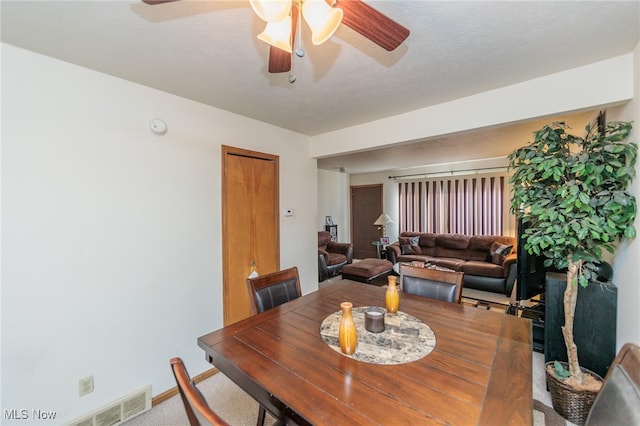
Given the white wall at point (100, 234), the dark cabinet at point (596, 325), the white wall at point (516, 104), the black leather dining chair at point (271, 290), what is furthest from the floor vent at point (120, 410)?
the dark cabinet at point (596, 325)

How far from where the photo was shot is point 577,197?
1.65 metres

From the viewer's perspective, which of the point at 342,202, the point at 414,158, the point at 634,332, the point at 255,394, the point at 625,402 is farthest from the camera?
the point at 342,202

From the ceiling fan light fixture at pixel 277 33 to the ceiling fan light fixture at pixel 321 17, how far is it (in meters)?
0.10

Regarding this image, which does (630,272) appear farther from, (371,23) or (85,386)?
(85,386)

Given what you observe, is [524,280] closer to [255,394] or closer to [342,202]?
[255,394]

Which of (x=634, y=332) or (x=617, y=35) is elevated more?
(x=617, y=35)

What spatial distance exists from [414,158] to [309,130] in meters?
2.63

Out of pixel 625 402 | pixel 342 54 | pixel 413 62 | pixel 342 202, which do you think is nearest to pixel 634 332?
pixel 625 402

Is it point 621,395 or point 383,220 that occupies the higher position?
point 383,220

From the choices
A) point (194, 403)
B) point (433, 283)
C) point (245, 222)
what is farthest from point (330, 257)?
point (194, 403)

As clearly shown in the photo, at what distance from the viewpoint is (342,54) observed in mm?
1603

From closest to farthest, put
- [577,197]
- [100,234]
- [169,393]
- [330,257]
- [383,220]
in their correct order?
[577,197] → [100,234] → [169,393] → [330,257] → [383,220]

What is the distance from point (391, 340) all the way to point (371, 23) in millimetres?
1401

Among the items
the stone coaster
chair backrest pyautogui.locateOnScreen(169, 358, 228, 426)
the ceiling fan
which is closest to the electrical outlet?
chair backrest pyautogui.locateOnScreen(169, 358, 228, 426)
